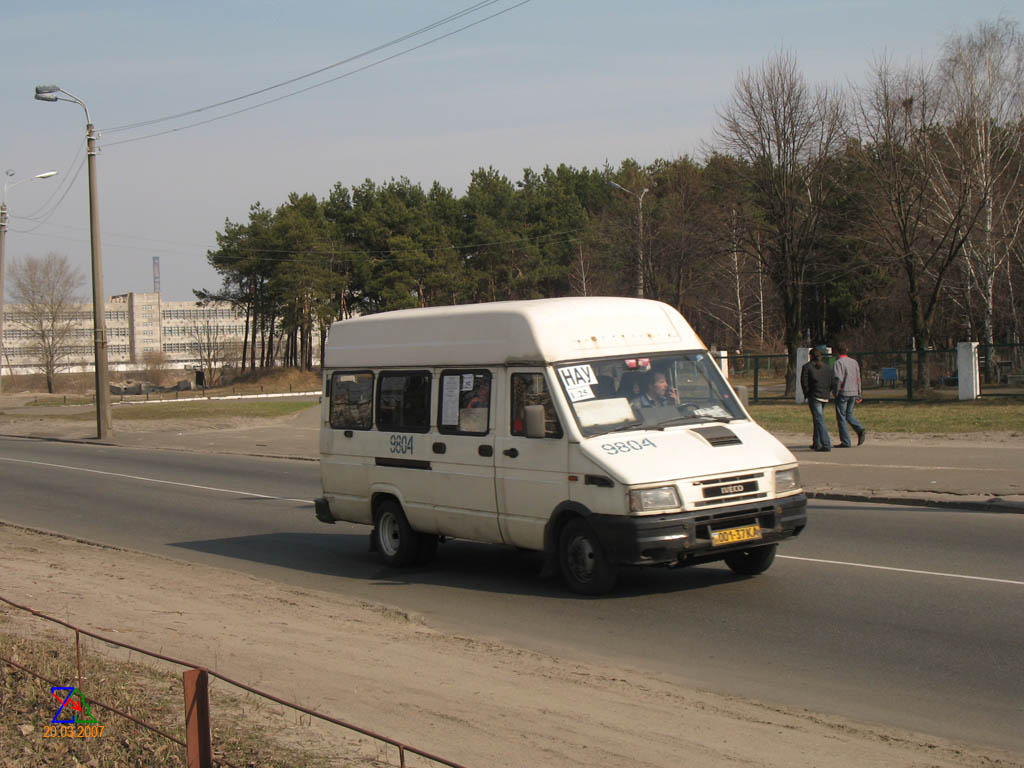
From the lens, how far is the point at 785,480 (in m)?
9.09

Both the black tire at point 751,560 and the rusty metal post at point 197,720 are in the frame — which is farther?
the black tire at point 751,560

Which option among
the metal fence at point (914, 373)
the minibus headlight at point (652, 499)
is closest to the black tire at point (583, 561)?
the minibus headlight at point (652, 499)

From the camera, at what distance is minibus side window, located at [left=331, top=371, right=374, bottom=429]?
451 inches

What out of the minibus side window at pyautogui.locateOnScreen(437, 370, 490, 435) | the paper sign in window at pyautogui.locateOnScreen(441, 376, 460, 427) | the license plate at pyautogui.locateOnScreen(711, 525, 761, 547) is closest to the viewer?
the license plate at pyautogui.locateOnScreen(711, 525, 761, 547)

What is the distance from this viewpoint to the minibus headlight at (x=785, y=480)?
9.02 meters

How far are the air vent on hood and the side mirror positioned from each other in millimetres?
1316

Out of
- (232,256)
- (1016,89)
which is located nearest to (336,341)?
(1016,89)

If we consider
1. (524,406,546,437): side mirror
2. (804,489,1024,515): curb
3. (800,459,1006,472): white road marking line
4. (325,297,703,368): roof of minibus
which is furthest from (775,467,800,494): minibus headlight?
(800,459,1006,472): white road marking line

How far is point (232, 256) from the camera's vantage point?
83.2 meters

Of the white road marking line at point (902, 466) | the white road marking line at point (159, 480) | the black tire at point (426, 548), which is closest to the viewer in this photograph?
the black tire at point (426, 548)

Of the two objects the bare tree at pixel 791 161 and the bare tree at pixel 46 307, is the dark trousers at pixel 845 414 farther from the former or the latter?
the bare tree at pixel 46 307

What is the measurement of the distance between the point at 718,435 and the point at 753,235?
40380 mm

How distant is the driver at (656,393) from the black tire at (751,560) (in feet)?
5.11

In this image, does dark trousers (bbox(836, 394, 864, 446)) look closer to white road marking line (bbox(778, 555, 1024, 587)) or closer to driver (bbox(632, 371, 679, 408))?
white road marking line (bbox(778, 555, 1024, 587))
